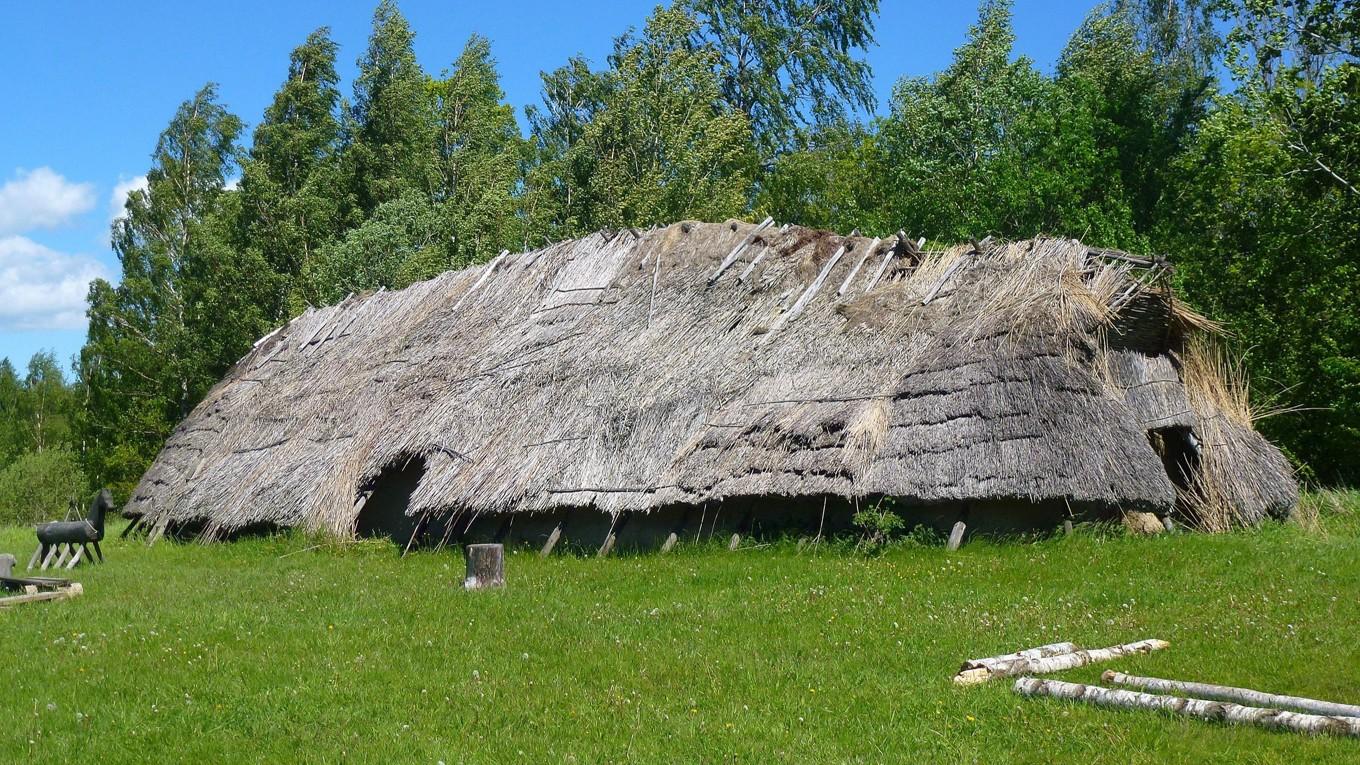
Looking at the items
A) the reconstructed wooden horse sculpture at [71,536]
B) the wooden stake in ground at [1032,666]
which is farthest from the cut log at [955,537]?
the reconstructed wooden horse sculpture at [71,536]

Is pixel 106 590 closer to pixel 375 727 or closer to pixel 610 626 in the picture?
pixel 610 626

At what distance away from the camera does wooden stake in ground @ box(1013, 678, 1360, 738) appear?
6203 mm

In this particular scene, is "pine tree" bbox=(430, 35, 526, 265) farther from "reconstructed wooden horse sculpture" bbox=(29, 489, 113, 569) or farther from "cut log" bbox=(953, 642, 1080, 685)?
"cut log" bbox=(953, 642, 1080, 685)

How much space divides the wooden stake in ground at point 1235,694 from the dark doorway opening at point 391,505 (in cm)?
1315

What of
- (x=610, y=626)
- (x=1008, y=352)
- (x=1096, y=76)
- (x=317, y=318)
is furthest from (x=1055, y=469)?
(x=1096, y=76)

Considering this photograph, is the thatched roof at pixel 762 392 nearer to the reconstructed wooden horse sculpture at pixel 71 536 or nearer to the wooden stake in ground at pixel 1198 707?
the reconstructed wooden horse sculpture at pixel 71 536

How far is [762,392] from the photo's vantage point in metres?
15.5

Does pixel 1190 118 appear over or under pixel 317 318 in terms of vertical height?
over

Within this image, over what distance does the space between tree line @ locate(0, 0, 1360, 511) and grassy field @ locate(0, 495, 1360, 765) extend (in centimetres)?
1164

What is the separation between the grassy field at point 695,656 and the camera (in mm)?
6910

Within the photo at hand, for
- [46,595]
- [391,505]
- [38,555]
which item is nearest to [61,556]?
[38,555]

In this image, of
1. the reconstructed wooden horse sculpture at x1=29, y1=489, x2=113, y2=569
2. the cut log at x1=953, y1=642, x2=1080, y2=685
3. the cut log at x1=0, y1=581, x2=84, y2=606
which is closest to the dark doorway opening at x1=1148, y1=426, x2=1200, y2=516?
the cut log at x1=953, y1=642, x2=1080, y2=685

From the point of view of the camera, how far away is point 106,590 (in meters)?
13.6

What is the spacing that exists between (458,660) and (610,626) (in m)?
1.58
